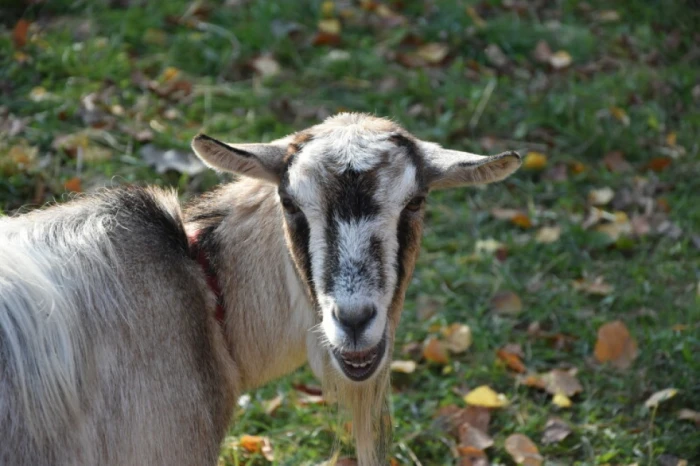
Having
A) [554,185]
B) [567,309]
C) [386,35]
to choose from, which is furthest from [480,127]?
[567,309]

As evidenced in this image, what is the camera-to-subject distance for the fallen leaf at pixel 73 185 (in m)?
5.46

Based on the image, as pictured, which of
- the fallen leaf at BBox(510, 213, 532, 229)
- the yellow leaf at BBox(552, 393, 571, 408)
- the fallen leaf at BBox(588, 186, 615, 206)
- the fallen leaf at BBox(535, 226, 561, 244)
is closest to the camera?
the yellow leaf at BBox(552, 393, 571, 408)

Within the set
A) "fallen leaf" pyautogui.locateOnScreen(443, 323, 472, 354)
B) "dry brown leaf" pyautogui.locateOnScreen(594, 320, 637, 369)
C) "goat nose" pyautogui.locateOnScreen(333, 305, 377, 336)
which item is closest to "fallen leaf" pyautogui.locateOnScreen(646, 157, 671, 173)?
"dry brown leaf" pyautogui.locateOnScreen(594, 320, 637, 369)

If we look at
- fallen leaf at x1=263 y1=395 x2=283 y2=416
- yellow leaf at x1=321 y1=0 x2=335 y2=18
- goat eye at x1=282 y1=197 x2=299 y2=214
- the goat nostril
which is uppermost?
goat eye at x1=282 y1=197 x2=299 y2=214

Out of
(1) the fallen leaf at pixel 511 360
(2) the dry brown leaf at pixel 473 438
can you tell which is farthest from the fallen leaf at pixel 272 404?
(1) the fallen leaf at pixel 511 360

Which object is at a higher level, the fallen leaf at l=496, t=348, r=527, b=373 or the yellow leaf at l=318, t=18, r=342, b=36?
the yellow leaf at l=318, t=18, r=342, b=36

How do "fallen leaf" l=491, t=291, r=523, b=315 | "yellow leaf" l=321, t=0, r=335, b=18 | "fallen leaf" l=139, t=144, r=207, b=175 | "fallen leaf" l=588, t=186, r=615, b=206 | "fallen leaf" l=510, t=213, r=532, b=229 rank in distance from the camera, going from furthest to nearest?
"yellow leaf" l=321, t=0, r=335, b=18, "fallen leaf" l=588, t=186, r=615, b=206, "fallen leaf" l=510, t=213, r=532, b=229, "fallen leaf" l=139, t=144, r=207, b=175, "fallen leaf" l=491, t=291, r=523, b=315

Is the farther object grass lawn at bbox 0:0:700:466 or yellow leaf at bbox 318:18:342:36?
yellow leaf at bbox 318:18:342:36

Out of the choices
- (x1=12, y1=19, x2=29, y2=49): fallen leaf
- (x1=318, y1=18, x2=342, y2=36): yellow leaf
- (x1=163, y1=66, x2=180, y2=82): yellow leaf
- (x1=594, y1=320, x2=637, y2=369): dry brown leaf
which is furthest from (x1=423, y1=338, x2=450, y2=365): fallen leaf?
(x1=12, y1=19, x2=29, y2=49): fallen leaf

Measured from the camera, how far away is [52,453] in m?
3.27

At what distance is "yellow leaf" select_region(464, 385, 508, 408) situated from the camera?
479cm

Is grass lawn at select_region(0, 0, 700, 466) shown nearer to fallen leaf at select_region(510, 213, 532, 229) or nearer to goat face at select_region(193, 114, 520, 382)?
fallen leaf at select_region(510, 213, 532, 229)

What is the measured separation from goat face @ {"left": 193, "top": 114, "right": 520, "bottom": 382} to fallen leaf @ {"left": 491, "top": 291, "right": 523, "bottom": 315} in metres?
1.78

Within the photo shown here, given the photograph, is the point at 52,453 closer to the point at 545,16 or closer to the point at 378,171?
the point at 378,171
